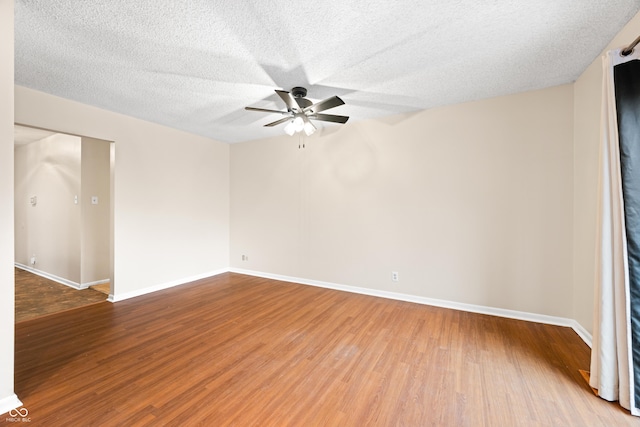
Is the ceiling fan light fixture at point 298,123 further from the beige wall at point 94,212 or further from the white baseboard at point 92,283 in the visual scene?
the white baseboard at point 92,283

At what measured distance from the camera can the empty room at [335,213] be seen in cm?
169

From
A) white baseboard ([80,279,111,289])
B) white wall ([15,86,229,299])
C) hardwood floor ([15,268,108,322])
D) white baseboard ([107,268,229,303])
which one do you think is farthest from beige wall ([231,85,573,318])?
white baseboard ([80,279,111,289])

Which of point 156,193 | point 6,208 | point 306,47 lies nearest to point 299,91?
point 306,47

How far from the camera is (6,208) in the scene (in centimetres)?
162

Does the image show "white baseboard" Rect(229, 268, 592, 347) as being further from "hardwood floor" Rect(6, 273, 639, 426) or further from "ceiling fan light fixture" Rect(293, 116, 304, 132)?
"ceiling fan light fixture" Rect(293, 116, 304, 132)

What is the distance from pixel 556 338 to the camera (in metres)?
2.56

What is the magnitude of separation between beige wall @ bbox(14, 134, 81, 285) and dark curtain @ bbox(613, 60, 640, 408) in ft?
21.4

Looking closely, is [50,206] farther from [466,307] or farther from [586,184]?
[586,184]

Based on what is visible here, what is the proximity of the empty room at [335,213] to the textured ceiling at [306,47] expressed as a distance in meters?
0.02

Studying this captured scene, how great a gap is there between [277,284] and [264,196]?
166cm

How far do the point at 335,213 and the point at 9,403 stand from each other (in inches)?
142

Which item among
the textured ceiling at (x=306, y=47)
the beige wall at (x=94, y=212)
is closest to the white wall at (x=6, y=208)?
the textured ceiling at (x=306, y=47)

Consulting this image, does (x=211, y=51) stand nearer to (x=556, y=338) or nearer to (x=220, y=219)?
(x=220, y=219)

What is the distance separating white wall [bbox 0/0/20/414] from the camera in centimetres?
157
